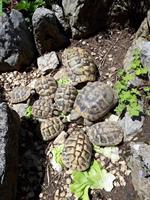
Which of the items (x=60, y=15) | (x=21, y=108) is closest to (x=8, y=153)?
(x=21, y=108)

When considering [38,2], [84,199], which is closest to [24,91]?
[38,2]

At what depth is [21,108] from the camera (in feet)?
16.8

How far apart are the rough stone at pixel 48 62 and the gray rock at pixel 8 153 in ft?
3.04

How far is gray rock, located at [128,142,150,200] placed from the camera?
4129 mm

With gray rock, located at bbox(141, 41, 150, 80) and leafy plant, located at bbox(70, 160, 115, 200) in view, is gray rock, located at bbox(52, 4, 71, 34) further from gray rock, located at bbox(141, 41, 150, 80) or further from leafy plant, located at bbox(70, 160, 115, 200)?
leafy plant, located at bbox(70, 160, 115, 200)

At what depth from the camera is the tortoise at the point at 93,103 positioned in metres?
4.73

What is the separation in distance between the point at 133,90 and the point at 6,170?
4.92ft

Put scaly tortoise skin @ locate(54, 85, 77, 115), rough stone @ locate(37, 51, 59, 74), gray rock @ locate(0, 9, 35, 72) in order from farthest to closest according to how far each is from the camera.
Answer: rough stone @ locate(37, 51, 59, 74), gray rock @ locate(0, 9, 35, 72), scaly tortoise skin @ locate(54, 85, 77, 115)

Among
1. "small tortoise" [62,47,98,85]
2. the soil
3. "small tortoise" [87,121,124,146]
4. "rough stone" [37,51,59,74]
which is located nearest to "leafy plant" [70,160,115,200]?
the soil

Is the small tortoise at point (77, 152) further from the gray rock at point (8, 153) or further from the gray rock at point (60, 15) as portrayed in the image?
the gray rock at point (60, 15)

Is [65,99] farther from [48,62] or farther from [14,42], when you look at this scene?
[14,42]

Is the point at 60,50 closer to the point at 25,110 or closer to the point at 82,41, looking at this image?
the point at 82,41

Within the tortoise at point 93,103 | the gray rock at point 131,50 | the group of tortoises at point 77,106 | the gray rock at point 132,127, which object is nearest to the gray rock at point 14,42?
the group of tortoises at point 77,106

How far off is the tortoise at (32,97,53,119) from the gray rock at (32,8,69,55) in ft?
2.58
